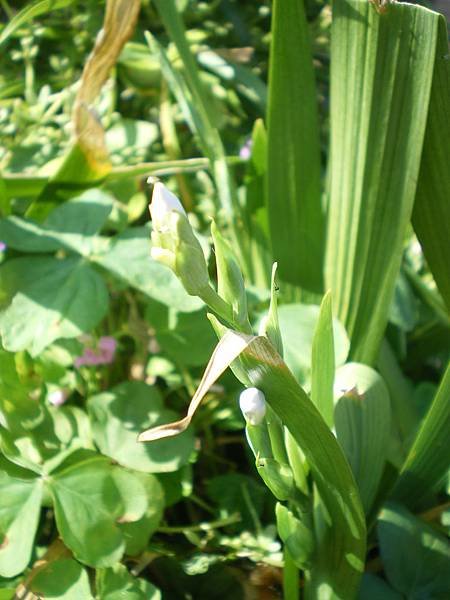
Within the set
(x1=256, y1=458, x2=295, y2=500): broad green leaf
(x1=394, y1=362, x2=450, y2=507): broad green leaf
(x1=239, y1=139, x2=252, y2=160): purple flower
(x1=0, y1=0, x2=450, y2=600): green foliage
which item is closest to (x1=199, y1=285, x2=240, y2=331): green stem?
(x1=0, y1=0, x2=450, y2=600): green foliage

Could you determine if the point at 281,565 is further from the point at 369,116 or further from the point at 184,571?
the point at 369,116

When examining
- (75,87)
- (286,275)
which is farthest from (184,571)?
(75,87)

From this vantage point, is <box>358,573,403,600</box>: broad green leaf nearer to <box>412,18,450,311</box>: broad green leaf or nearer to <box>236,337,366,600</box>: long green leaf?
<box>236,337,366,600</box>: long green leaf

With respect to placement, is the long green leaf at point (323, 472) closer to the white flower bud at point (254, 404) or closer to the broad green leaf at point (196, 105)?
the white flower bud at point (254, 404)

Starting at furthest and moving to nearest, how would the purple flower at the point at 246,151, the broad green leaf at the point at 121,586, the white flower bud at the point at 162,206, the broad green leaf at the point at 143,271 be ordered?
the purple flower at the point at 246,151
the broad green leaf at the point at 143,271
the broad green leaf at the point at 121,586
the white flower bud at the point at 162,206

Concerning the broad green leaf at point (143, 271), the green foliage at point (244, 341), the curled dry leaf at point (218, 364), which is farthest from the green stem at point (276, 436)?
the broad green leaf at point (143, 271)
